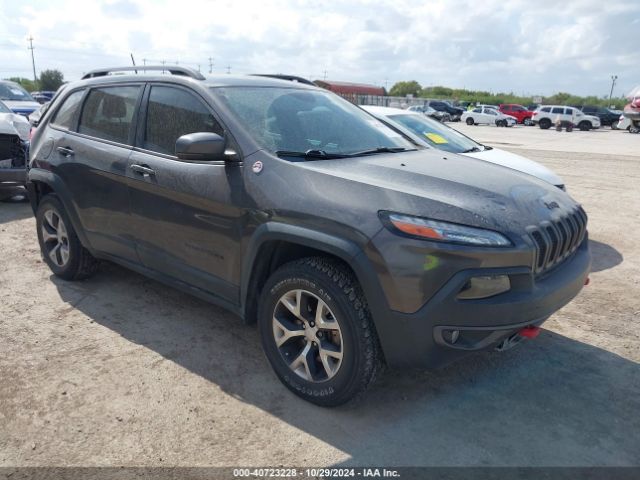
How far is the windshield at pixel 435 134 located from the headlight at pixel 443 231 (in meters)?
3.97

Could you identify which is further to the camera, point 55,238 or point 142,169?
point 55,238

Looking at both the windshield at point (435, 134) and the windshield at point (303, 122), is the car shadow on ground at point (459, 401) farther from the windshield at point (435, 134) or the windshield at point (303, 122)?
the windshield at point (435, 134)

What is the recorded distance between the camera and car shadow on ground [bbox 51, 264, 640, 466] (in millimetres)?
2717

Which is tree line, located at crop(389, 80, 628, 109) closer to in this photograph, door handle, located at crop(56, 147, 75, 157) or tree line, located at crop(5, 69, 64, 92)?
tree line, located at crop(5, 69, 64, 92)

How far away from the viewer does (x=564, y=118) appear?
36750mm

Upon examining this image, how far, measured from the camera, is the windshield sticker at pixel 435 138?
6.58m

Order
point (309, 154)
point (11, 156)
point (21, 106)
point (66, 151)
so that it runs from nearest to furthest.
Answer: point (309, 154) < point (66, 151) < point (11, 156) < point (21, 106)

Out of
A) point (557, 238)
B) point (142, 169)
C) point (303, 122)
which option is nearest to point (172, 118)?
point (142, 169)

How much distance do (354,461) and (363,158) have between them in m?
1.73

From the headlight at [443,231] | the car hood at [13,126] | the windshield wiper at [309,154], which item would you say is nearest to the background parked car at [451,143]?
the windshield wiper at [309,154]

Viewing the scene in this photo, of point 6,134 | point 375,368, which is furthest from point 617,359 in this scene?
point 6,134

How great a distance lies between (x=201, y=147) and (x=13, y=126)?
20.3 feet

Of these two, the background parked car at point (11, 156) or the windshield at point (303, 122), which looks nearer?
the windshield at point (303, 122)

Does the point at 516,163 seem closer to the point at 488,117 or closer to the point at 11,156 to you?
the point at 11,156
